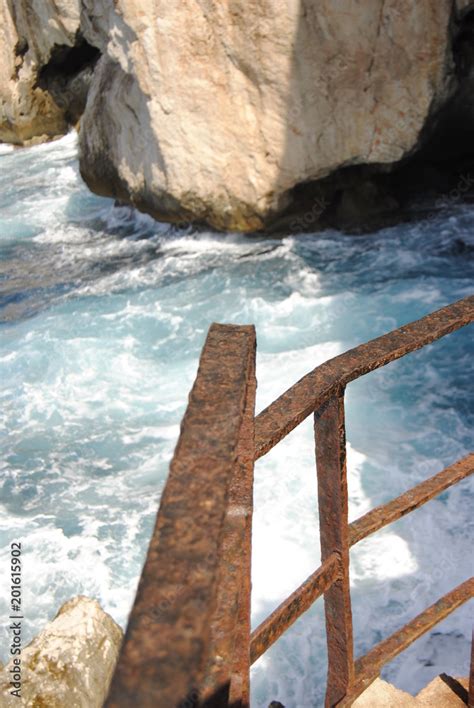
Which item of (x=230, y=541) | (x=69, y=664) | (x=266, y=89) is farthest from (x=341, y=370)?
(x=266, y=89)

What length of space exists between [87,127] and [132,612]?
490 inches

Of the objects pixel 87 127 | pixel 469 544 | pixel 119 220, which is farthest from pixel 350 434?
pixel 87 127

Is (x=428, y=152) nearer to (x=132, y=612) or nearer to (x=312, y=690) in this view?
(x=312, y=690)

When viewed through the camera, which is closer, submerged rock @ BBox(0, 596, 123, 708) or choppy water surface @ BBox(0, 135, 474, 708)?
submerged rock @ BBox(0, 596, 123, 708)

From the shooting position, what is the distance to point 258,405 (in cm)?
660

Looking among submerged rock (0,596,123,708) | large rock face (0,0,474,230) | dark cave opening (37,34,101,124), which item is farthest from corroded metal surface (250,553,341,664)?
→ dark cave opening (37,34,101,124)

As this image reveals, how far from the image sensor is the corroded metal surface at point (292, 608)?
1331mm

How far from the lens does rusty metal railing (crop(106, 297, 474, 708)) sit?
61 centimetres

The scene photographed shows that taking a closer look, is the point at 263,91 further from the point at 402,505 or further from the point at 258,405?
the point at 402,505

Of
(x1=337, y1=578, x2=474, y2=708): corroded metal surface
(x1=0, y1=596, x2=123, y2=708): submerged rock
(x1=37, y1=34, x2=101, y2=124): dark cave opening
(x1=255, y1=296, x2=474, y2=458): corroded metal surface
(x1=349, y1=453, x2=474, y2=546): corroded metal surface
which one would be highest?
(x1=255, y1=296, x2=474, y2=458): corroded metal surface

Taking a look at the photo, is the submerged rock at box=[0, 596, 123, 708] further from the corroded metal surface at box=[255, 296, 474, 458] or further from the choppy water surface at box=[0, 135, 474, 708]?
the corroded metal surface at box=[255, 296, 474, 458]

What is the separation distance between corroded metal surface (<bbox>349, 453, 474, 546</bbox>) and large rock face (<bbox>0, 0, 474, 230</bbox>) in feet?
26.9

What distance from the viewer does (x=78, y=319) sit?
863 centimetres

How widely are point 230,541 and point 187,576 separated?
258mm
